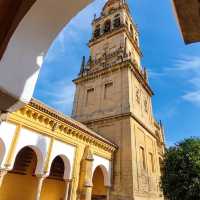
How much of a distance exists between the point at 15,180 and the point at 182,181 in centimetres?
992

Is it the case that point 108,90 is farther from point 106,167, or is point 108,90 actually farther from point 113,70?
point 106,167

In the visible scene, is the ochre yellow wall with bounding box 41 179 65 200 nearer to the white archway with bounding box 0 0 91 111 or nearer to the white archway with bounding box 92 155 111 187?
the white archway with bounding box 92 155 111 187

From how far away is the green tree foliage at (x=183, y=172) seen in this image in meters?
10.4

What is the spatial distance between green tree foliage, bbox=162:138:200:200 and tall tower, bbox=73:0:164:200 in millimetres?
3069

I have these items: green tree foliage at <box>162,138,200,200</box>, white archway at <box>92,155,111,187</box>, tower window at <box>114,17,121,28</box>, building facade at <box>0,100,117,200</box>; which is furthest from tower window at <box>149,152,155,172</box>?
tower window at <box>114,17,121,28</box>

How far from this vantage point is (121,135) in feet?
53.3

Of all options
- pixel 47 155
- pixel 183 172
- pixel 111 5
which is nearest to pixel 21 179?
pixel 47 155

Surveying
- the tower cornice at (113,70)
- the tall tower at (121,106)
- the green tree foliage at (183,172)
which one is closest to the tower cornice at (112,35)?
the tall tower at (121,106)

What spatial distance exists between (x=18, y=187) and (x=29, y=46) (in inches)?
477

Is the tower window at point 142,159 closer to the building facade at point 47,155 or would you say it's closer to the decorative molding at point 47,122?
the building facade at point 47,155

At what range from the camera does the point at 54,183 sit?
14031mm

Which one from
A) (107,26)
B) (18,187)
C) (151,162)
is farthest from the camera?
(107,26)

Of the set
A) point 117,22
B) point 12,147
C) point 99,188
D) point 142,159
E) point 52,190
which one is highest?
point 117,22

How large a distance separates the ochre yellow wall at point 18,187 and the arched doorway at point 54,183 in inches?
49.2
